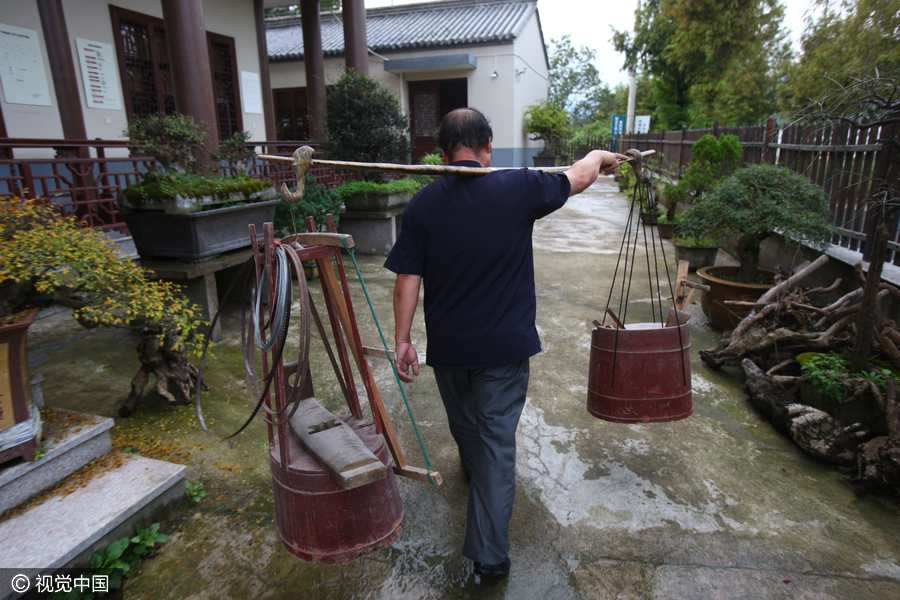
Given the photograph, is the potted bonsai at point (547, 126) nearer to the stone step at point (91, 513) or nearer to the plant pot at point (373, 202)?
the plant pot at point (373, 202)

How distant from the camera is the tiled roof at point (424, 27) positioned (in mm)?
13727

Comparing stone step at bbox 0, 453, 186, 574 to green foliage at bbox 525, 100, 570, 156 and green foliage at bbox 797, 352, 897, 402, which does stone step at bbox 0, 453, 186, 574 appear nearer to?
green foliage at bbox 797, 352, 897, 402

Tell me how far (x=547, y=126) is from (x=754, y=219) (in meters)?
10.9

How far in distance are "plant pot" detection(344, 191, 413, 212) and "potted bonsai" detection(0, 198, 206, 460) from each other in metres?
4.69

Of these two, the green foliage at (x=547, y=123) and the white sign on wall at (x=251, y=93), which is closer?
the white sign on wall at (x=251, y=93)

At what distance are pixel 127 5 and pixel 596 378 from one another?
27.4 ft

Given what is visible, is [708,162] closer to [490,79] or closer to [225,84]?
[490,79]

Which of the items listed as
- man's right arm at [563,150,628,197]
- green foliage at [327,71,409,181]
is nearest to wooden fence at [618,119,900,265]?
man's right arm at [563,150,628,197]

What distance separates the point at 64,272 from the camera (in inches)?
99.1

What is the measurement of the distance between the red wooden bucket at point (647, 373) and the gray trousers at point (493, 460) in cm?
61

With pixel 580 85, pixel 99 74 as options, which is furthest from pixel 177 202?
pixel 580 85

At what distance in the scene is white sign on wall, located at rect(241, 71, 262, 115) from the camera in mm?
9375

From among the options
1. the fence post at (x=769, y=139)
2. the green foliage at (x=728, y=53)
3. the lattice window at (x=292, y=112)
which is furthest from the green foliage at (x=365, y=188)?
the green foliage at (x=728, y=53)

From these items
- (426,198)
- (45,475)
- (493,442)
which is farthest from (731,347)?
(45,475)
